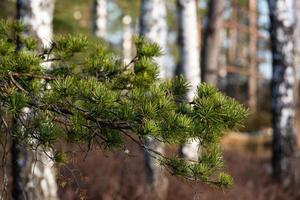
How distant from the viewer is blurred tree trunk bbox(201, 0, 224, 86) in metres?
12.4

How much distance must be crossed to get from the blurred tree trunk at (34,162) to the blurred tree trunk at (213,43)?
7124 millimetres

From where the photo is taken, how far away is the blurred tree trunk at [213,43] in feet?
40.8

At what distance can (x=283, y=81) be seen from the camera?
9.06m

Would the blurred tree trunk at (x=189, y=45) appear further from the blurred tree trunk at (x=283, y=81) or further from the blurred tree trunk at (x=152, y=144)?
the blurred tree trunk at (x=283, y=81)

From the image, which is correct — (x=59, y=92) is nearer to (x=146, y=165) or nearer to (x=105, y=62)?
(x=105, y=62)

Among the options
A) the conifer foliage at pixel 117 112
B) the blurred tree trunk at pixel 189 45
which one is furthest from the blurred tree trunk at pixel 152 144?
the conifer foliage at pixel 117 112

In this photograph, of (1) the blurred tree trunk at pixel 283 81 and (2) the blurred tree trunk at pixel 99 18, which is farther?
(2) the blurred tree trunk at pixel 99 18

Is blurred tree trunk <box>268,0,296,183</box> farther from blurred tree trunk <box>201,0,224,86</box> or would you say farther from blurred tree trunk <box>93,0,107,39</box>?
blurred tree trunk <box>93,0,107,39</box>

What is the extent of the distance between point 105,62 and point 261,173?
7232mm

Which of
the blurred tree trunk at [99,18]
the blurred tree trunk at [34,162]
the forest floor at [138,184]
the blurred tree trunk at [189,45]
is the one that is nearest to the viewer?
the blurred tree trunk at [34,162]

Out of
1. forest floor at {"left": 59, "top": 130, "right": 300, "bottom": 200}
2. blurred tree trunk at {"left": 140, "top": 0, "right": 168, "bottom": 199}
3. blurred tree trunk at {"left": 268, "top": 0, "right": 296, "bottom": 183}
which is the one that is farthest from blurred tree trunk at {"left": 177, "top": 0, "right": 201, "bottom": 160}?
blurred tree trunk at {"left": 268, "top": 0, "right": 296, "bottom": 183}

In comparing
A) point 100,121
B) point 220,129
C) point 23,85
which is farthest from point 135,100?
point 23,85

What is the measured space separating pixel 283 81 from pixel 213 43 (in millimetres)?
3773

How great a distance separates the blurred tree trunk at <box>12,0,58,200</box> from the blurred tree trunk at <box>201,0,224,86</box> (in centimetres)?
712
